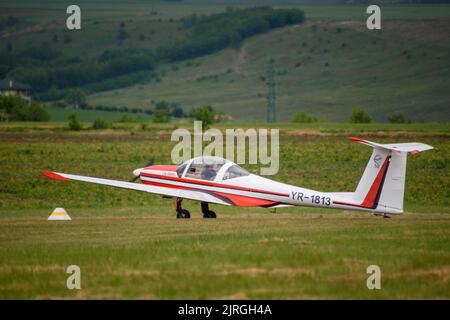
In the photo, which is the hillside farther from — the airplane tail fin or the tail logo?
the tail logo

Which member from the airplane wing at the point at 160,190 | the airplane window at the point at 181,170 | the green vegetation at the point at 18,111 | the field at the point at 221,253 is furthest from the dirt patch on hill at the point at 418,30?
the airplane wing at the point at 160,190

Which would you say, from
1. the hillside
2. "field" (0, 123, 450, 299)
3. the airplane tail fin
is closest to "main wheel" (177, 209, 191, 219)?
"field" (0, 123, 450, 299)

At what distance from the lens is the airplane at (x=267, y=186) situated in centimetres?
1989

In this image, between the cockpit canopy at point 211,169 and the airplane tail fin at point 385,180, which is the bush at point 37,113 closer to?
the cockpit canopy at point 211,169

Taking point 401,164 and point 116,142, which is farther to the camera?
point 116,142

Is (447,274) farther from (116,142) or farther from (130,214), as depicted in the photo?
(116,142)

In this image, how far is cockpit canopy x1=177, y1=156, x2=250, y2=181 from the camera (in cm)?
2289

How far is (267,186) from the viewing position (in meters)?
22.1

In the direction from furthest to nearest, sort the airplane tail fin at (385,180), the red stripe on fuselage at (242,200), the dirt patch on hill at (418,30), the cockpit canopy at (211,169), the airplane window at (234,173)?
the dirt patch on hill at (418,30)
the cockpit canopy at (211,169)
the airplane window at (234,173)
the red stripe on fuselage at (242,200)
the airplane tail fin at (385,180)

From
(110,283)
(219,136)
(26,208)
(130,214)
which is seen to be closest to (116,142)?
(219,136)

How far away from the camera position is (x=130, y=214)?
2658 cm

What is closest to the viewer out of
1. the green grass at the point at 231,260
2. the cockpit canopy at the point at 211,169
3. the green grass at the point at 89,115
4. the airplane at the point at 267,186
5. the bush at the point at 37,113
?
the green grass at the point at 231,260
